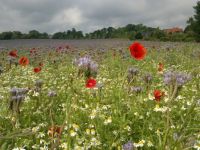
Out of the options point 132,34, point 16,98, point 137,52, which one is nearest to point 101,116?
point 137,52

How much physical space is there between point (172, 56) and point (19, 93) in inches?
328

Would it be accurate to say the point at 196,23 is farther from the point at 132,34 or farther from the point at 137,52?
the point at 137,52

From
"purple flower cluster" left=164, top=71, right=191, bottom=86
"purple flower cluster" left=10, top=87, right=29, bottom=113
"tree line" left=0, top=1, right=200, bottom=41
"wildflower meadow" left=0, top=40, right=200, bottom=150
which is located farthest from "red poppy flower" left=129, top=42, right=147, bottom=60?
"tree line" left=0, top=1, right=200, bottom=41

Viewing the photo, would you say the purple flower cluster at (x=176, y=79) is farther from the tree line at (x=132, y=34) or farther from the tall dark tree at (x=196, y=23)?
the tall dark tree at (x=196, y=23)

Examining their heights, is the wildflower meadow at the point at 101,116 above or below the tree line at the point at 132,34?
above

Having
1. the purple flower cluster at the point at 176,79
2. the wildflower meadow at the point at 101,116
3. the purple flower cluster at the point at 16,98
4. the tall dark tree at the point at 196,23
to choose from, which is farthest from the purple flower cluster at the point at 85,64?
the tall dark tree at the point at 196,23

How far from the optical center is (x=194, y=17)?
119 feet

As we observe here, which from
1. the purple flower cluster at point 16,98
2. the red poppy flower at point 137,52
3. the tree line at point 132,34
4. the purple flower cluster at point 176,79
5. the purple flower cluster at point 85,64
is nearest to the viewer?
the purple flower cluster at point 176,79

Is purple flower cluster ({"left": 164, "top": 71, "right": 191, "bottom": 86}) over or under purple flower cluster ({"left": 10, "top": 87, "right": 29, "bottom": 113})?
over

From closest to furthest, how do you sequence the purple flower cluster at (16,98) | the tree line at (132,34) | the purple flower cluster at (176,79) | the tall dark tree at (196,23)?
the purple flower cluster at (176,79) → the purple flower cluster at (16,98) → the tree line at (132,34) → the tall dark tree at (196,23)

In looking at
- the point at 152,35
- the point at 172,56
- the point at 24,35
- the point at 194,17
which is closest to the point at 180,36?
the point at 152,35

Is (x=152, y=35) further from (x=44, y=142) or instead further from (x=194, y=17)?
(x=44, y=142)

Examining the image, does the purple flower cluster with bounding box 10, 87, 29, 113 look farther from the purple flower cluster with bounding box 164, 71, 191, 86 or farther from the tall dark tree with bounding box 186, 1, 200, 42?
the tall dark tree with bounding box 186, 1, 200, 42

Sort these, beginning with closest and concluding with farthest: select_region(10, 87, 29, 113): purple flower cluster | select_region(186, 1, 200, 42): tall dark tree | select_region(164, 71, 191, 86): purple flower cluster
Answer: select_region(164, 71, 191, 86): purple flower cluster
select_region(10, 87, 29, 113): purple flower cluster
select_region(186, 1, 200, 42): tall dark tree
